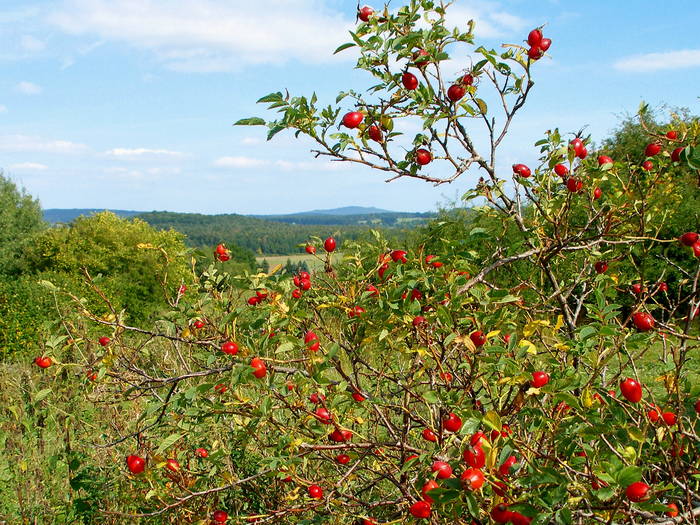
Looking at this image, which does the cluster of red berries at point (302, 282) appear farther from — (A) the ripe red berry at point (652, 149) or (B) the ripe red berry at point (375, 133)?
(A) the ripe red berry at point (652, 149)

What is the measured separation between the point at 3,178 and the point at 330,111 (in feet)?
113

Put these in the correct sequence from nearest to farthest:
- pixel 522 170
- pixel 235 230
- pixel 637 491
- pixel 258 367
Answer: pixel 637 491, pixel 258 367, pixel 522 170, pixel 235 230

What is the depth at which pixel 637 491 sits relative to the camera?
3.52ft

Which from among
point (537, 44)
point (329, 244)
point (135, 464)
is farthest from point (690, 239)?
Answer: point (135, 464)

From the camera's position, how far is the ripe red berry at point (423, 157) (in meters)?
1.89

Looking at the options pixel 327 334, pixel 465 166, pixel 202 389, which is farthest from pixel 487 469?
pixel 327 334

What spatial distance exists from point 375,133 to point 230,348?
2.74ft

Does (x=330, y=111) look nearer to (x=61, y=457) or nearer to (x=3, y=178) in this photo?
(x=61, y=457)

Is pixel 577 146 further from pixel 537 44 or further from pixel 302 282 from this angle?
pixel 302 282

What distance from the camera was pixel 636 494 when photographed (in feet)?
3.53

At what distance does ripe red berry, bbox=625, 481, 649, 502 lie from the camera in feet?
3.51

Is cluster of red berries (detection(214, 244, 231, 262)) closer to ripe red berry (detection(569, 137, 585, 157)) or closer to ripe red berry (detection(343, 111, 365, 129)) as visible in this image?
ripe red berry (detection(343, 111, 365, 129))

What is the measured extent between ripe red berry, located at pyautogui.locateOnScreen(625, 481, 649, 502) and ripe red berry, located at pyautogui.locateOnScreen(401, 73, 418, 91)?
127cm

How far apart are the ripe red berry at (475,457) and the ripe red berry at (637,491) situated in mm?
284
